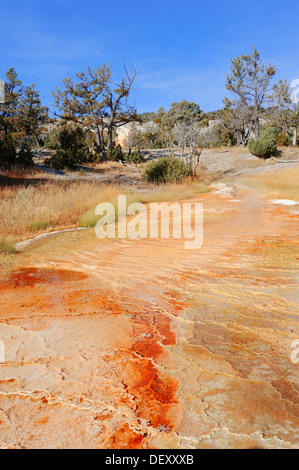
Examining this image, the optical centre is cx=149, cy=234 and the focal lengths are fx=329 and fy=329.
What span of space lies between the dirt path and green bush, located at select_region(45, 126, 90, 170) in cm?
1549

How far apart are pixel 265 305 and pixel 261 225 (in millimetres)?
3869

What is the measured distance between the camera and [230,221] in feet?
23.6

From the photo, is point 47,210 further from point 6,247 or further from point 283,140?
point 283,140

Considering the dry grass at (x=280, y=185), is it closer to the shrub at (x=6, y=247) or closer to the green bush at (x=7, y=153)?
the shrub at (x=6, y=247)

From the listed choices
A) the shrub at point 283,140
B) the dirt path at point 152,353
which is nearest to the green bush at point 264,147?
the shrub at point 283,140

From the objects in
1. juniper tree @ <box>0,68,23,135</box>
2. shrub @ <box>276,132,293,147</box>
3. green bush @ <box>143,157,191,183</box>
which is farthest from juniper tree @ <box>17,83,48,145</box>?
shrub @ <box>276,132,293,147</box>

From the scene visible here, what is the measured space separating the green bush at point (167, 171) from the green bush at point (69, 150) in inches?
225

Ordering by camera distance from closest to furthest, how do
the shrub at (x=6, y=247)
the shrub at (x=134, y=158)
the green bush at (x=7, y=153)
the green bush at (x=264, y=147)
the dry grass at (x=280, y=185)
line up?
the shrub at (x=6, y=247) → the dry grass at (x=280, y=185) → the green bush at (x=7, y=153) → the green bush at (x=264, y=147) → the shrub at (x=134, y=158)

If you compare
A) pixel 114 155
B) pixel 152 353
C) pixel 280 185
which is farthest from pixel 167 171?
pixel 152 353

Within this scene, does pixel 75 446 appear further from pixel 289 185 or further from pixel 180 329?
pixel 289 185

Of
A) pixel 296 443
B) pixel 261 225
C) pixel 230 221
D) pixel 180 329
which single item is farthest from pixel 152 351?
pixel 230 221

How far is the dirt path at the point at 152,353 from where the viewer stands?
154cm

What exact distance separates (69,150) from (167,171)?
836 centimetres

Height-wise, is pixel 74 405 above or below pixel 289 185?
below
